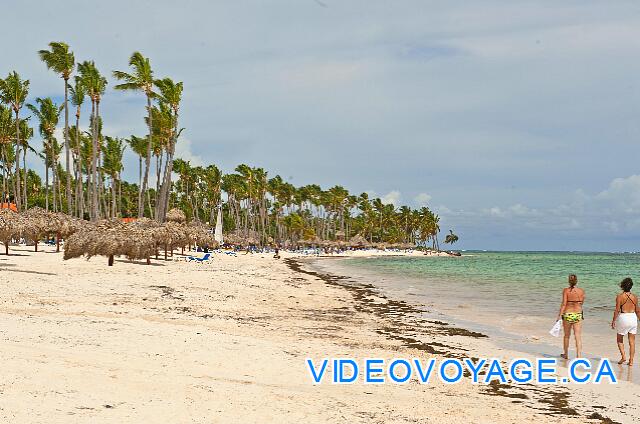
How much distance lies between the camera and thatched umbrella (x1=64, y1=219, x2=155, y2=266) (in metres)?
26.2

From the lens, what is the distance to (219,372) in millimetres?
8070

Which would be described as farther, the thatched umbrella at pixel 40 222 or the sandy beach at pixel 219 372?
the thatched umbrella at pixel 40 222

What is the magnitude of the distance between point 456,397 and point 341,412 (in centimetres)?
205

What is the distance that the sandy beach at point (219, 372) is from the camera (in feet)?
19.9

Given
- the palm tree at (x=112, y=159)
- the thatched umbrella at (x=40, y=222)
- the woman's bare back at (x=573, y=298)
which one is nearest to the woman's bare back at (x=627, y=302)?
the woman's bare back at (x=573, y=298)

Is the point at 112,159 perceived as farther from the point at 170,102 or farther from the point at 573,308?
the point at 573,308

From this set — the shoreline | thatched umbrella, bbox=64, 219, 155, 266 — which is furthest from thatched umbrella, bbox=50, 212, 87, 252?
the shoreline

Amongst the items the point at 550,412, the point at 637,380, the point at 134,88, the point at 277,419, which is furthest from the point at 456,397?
the point at 134,88

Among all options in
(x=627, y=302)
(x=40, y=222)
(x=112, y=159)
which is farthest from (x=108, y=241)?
(x=112, y=159)

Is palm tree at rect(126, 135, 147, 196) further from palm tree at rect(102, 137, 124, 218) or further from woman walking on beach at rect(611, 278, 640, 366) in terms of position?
woman walking on beach at rect(611, 278, 640, 366)

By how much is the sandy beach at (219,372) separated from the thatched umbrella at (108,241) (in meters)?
10.7

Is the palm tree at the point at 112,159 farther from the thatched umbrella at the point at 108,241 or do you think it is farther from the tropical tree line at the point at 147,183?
the thatched umbrella at the point at 108,241

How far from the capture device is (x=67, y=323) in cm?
1043

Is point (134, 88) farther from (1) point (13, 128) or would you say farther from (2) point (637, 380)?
(2) point (637, 380)
